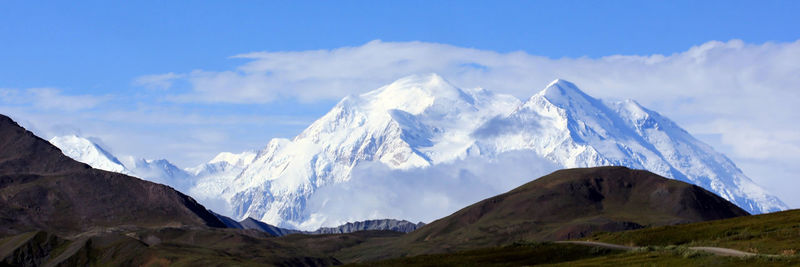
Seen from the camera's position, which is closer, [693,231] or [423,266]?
[423,266]

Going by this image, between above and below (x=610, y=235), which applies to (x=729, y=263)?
below

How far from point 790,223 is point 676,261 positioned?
2530cm

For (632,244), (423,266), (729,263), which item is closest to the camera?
(729,263)

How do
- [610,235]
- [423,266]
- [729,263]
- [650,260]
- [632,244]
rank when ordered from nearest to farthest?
[729,263]
[650,260]
[423,266]
[632,244]
[610,235]

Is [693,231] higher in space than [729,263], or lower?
higher

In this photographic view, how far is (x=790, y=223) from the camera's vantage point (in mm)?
99062

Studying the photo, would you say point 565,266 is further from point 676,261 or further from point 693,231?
point 693,231

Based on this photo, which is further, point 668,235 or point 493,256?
point 668,235

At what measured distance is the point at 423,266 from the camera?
93.8 meters

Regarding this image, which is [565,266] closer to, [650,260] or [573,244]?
[650,260]

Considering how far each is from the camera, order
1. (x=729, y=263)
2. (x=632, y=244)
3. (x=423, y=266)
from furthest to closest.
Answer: (x=632, y=244), (x=423, y=266), (x=729, y=263)

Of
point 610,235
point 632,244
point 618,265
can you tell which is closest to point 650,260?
point 618,265

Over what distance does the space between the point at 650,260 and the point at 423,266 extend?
20.9 meters

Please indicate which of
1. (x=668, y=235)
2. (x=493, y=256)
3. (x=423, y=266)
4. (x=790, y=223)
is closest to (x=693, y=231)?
(x=668, y=235)
